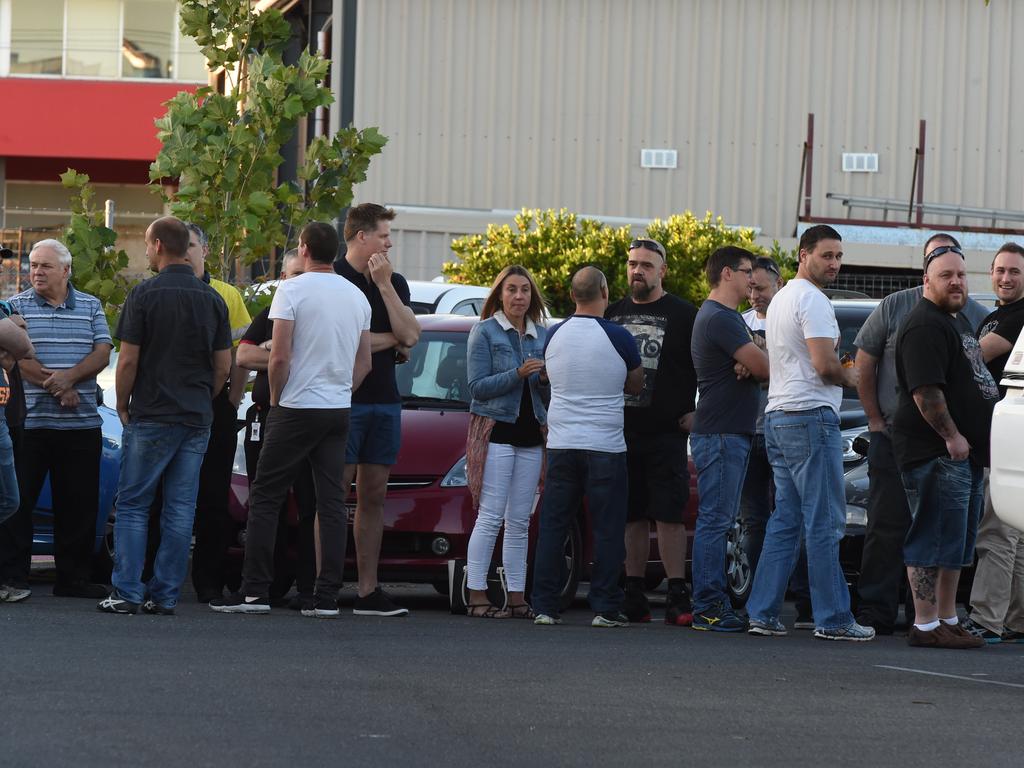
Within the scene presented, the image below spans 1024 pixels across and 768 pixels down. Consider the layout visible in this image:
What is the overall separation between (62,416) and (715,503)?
3.50 meters

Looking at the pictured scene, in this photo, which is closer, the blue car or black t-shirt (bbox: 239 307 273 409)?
black t-shirt (bbox: 239 307 273 409)

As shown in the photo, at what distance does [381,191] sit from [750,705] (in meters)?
22.8

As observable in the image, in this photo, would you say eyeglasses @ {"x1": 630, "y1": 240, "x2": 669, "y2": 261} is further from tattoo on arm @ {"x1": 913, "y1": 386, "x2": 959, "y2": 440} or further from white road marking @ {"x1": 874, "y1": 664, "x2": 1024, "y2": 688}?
white road marking @ {"x1": 874, "y1": 664, "x2": 1024, "y2": 688}

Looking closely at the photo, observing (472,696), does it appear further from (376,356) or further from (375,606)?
(376,356)

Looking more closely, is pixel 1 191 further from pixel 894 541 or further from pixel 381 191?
pixel 894 541

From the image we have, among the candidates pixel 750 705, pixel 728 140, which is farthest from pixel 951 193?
pixel 750 705

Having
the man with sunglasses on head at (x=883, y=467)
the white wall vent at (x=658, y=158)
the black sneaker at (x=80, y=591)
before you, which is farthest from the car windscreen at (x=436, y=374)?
the white wall vent at (x=658, y=158)

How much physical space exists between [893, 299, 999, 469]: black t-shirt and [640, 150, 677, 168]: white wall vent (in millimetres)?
20600

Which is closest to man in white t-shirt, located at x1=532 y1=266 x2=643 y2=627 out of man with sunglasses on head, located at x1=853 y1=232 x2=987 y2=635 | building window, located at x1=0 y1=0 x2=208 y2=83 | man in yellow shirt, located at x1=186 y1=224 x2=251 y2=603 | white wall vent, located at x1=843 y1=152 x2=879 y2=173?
man with sunglasses on head, located at x1=853 y1=232 x2=987 y2=635

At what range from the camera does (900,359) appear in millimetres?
9133

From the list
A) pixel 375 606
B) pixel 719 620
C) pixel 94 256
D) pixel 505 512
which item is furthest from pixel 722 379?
pixel 94 256

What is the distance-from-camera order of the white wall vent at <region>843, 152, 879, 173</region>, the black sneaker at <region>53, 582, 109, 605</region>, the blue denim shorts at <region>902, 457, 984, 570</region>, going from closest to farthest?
the blue denim shorts at <region>902, 457, 984, 570</region>, the black sneaker at <region>53, 582, 109, 605</region>, the white wall vent at <region>843, 152, 879, 173</region>

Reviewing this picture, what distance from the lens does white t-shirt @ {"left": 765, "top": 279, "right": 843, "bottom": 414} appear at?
9211 mm

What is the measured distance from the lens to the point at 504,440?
995 centimetres
